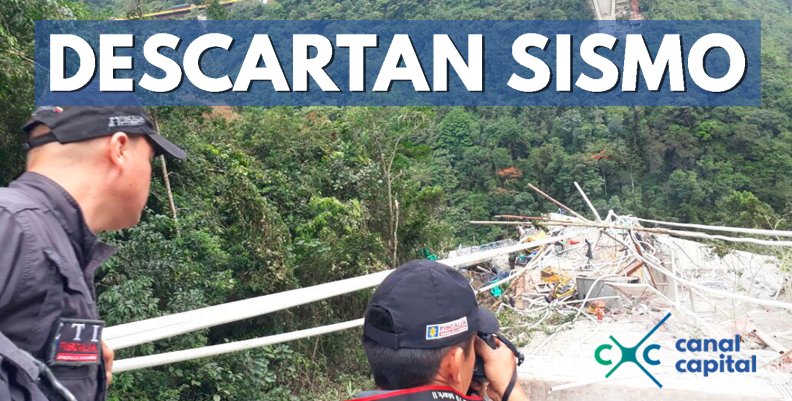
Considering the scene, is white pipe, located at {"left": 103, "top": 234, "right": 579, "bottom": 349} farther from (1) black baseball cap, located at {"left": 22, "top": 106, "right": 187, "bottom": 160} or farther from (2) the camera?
(1) black baseball cap, located at {"left": 22, "top": 106, "right": 187, "bottom": 160}

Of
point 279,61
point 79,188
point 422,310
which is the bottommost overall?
point 422,310

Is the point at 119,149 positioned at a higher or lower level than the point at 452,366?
higher

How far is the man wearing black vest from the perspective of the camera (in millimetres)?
698

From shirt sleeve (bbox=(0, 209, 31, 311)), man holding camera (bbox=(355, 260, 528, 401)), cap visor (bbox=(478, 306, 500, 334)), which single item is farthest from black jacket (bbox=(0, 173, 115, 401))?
cap visor (bbox=(478, 306, 500, 334))

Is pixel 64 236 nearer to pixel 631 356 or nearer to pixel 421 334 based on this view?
pixel 421 334

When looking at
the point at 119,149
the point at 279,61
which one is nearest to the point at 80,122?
the point at 119,149

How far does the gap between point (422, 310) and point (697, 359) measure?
2782mm

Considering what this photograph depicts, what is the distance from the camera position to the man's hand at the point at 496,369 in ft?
3.10

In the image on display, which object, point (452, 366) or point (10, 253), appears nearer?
point (10, 253)

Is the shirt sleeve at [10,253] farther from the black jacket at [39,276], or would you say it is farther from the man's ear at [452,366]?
the man's ear at [452,366]

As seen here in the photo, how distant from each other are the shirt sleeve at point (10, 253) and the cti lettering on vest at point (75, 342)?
67 millimetres

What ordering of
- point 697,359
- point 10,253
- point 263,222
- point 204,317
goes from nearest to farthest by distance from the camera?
point 10,253 → point 204,317 → point 697,359 → point 263,222

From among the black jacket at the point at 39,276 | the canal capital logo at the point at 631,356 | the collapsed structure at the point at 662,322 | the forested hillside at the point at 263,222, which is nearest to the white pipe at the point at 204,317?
the black jacket at the point at 39,276

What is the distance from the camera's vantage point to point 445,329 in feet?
2.68
